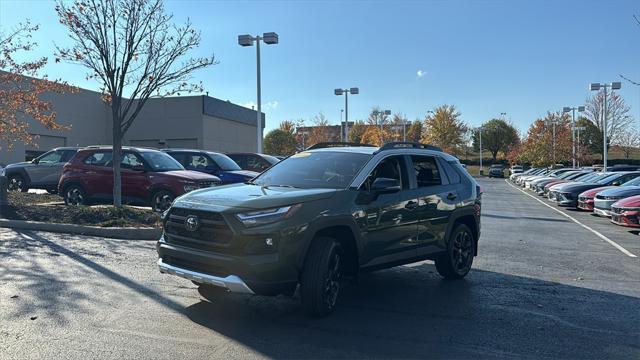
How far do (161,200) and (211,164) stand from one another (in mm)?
3185

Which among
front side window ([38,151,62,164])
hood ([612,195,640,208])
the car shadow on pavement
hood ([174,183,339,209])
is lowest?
the car shadow on pavement

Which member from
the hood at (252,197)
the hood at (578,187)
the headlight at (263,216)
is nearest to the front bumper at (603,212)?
the hood at (578,187)

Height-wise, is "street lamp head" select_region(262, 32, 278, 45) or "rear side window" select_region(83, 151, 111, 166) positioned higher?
"street lamp head" select_region(262, 32, 278, 45)

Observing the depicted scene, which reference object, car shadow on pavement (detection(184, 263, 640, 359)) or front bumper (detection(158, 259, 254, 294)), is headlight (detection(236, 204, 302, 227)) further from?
car shadow on pavement (detection(184, 263, 640, 359))

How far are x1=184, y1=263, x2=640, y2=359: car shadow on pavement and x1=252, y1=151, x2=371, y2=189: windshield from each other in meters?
1.37

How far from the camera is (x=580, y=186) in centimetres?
2188

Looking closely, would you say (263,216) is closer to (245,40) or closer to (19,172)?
(19,172)

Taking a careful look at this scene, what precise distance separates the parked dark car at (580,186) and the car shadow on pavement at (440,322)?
15425 millimetres

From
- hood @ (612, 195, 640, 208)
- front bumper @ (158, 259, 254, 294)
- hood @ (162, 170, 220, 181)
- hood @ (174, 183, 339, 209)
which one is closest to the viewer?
front bumper @ (158, 259, 254, 294)

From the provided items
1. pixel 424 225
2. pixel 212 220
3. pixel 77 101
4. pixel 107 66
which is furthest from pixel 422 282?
pixel 77 101

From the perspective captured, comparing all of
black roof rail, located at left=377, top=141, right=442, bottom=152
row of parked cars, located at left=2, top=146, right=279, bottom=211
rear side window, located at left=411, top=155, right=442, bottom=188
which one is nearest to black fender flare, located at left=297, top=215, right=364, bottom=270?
black roof rail, located at left=377, top=141, right=442, bottom=152

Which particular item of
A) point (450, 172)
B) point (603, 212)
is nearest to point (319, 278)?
point (450, 172)

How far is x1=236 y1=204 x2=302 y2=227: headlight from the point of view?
16.6 ft

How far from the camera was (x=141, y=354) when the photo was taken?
4422mm
